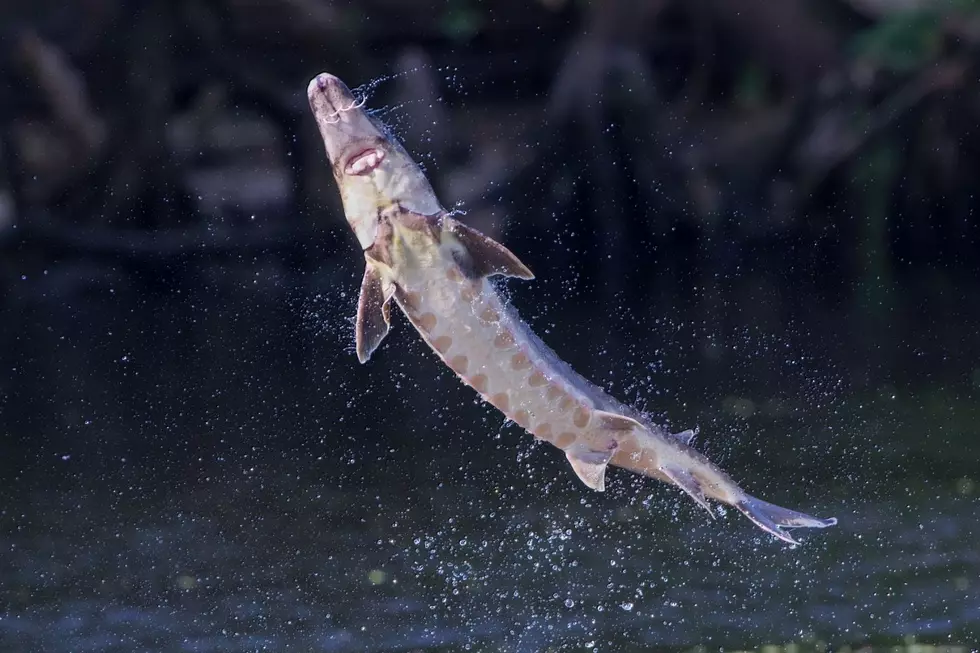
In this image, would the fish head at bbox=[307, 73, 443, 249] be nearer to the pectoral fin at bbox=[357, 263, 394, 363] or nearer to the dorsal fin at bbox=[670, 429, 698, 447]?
the pectoral fin at bbox=[357, 263, 394, 363]

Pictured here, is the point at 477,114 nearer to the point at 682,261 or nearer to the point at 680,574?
the point at 682,261

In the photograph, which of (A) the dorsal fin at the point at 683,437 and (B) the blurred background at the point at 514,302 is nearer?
(A) the dorsal fin at the point at 683,437

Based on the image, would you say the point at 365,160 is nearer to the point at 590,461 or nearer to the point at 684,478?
the point at 590,461

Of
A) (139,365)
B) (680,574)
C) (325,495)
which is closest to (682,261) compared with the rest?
(139,365)

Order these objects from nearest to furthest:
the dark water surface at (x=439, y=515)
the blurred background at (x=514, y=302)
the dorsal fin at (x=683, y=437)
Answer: the dorsal fin at (x=683, y=437), the dark water surface at (x=439, y=515), the blurred background at (x=514, y=302)

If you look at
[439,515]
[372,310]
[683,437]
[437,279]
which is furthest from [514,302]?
[437,279]

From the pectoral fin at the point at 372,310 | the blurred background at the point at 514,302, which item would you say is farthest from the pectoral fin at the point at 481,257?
the blurred background at the point at 514,302

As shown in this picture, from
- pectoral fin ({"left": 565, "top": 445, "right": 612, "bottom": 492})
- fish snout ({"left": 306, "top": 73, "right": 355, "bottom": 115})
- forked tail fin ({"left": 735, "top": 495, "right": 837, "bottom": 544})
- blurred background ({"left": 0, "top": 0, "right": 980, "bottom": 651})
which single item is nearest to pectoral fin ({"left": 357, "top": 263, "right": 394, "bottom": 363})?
fish snout ({"left": 306, "top": 73, "right": 355, "bottom": 115})

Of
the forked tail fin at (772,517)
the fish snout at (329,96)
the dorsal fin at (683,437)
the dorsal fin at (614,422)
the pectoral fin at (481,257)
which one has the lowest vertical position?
the forked tail fin at (772,517)

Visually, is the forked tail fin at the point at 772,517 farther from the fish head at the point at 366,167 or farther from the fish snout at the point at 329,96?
the fish snout at the point at 329,96
